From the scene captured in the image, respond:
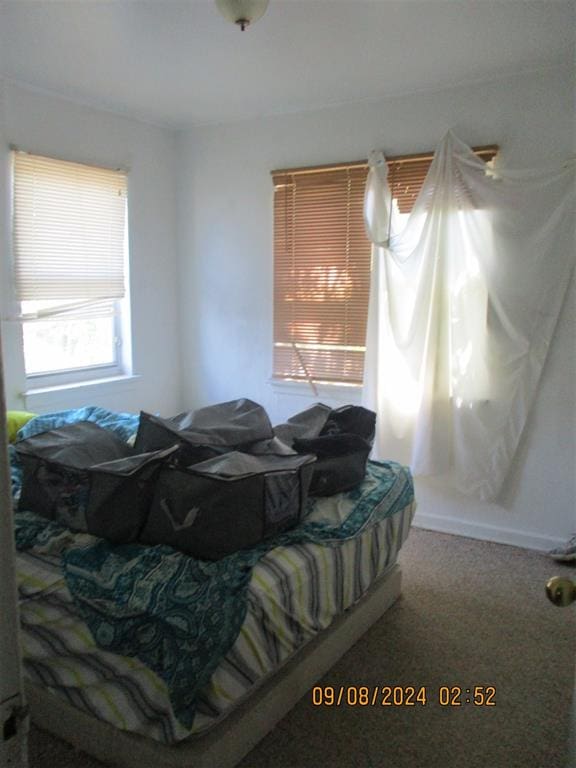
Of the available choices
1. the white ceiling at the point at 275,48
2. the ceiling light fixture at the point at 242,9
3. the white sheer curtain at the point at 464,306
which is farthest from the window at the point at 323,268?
the ceiling light fixture at the point at 242,9

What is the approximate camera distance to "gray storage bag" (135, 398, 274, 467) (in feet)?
Answer: 6.89

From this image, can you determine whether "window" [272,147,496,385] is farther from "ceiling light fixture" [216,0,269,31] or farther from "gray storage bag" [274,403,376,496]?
"ceiling light fixture" [216,0,269,31]

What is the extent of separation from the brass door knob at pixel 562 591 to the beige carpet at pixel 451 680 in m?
1.10

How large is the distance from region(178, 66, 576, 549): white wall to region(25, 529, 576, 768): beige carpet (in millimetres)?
441

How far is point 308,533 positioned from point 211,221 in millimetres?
2878

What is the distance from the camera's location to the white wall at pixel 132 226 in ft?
11.0

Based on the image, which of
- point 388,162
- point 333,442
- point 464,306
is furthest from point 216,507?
point 388,162

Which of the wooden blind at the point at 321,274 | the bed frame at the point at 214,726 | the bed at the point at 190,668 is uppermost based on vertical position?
the wooden blind at the point at 321,274

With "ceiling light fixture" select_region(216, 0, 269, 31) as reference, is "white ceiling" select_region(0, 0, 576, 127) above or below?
above

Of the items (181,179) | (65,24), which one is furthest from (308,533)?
(181,179)

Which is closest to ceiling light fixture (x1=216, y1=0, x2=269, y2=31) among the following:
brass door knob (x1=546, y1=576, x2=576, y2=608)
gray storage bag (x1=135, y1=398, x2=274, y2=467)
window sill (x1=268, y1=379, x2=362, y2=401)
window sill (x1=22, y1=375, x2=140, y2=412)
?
gray storage bag (x1=135, y1=398, x2=274, y2=467)

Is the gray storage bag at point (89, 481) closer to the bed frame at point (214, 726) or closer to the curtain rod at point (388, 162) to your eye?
the bed frame at point (214, 726)

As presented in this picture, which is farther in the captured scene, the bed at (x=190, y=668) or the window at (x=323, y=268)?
the window at (x=323, y=268)

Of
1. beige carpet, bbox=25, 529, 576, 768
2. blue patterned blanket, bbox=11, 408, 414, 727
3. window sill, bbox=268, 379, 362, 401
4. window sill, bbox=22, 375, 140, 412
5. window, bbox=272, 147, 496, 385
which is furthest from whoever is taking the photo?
window sill, bbox=268, 379, 362, 401
